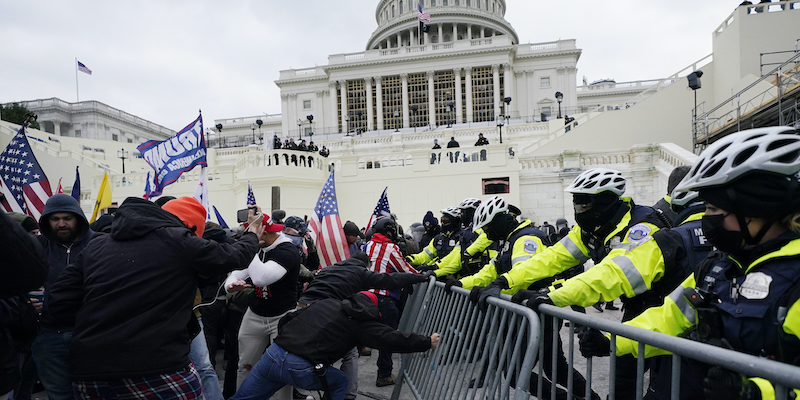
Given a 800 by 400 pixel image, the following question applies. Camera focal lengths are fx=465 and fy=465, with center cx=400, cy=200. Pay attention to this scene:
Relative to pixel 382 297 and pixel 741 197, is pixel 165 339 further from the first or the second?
pixel 382 297

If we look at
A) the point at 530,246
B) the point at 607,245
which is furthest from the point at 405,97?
the point at 607,245

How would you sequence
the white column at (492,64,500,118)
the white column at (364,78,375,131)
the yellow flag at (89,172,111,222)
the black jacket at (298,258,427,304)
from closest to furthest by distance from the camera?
the black jacket at (298,258,427,304), the yellow flag at (89,172,111,222), the white column at (492,64,500,118), the white column at (364,78,375,131)

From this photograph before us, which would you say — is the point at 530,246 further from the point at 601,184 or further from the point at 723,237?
the point at 723,237

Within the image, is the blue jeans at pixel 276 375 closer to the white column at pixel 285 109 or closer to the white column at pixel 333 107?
the white column at pixel 333 107

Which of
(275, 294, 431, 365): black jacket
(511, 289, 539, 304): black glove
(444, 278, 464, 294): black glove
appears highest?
(511, 289, 539, 304): black glove

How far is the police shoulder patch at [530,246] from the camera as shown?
4.04 meters

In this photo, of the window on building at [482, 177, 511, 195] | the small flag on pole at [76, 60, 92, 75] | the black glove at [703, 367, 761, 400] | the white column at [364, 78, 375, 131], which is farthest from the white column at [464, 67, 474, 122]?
the black glove at [703, 367, 761, 400]

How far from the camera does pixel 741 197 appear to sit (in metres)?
1.75

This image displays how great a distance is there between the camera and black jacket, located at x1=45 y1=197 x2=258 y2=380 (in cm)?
242

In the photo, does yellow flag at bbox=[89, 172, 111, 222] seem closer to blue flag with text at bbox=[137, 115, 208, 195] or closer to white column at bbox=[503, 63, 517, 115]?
blue flag with text at bbox=[137, 115, 208, 195]

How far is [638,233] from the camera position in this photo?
8.63ft

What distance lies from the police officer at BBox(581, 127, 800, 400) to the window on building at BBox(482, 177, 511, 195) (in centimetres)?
1534

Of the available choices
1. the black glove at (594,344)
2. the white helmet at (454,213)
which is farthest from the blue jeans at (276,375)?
the white helmet at (454,213)

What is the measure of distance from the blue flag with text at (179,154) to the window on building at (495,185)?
1131cm
